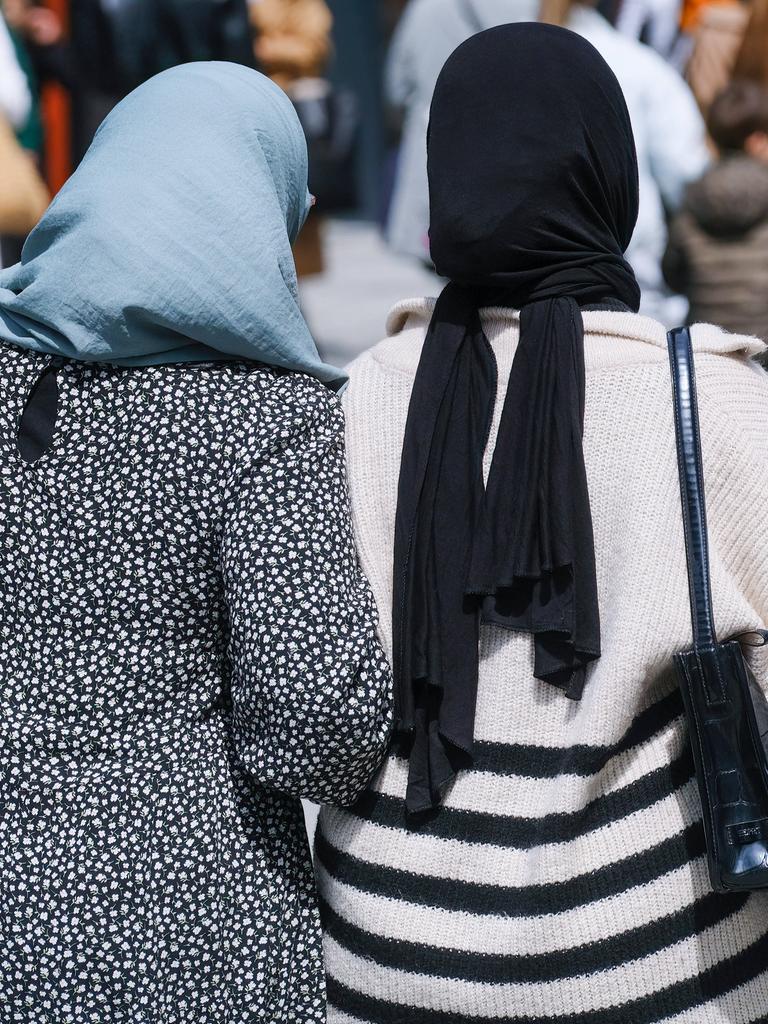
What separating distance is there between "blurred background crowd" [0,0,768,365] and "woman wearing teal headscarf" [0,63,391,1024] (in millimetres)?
1658

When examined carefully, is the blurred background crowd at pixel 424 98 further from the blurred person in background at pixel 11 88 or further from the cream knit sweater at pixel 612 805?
the cream knit sweater at pixel 612 805

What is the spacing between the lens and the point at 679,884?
181 cm

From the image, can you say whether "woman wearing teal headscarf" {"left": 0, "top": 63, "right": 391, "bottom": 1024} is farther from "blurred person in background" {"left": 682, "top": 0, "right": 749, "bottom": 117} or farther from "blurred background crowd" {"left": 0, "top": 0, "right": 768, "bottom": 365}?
"blurred person in background" {"left": 682, "top": 0, "right": 749, "bottom": 117}

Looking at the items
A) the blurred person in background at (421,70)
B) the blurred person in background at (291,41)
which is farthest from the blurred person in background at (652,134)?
the blurred person in background at (291,41)

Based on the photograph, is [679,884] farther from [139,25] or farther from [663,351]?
[139,25]

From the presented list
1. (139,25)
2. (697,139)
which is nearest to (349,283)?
(139,25)

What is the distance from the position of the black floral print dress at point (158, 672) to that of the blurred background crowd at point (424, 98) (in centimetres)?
169

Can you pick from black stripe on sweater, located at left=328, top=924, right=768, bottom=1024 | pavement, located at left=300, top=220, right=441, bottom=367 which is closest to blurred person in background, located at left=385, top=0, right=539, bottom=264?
pavement, located at left=300, top=220, right=441, bottom=367

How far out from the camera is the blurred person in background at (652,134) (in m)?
4.05

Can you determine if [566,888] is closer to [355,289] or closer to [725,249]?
[725,249]

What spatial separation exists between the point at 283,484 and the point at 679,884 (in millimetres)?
740

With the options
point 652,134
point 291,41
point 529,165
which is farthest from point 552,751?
point 291,41

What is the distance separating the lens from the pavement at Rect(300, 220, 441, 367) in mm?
8172

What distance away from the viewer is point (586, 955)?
1.81 meters
